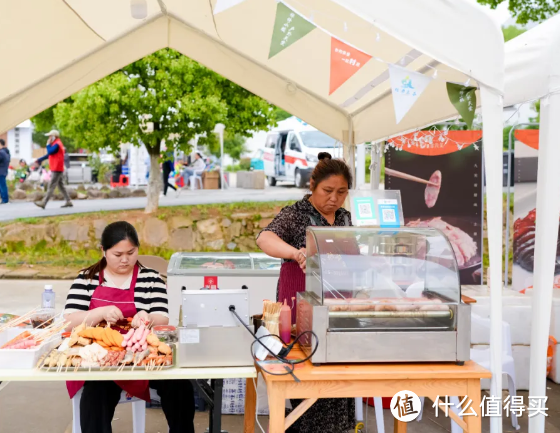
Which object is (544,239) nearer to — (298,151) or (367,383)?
(367,383)

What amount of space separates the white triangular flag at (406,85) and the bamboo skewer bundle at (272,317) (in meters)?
0.99

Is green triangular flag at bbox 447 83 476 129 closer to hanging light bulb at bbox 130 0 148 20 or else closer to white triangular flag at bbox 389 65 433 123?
white triangular flag at bbox 389 65 433 123

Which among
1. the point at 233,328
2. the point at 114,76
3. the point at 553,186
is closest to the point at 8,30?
the point at 233,328

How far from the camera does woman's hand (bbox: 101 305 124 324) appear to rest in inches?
121

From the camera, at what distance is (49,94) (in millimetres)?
4762

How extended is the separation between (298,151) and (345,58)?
13727 mm

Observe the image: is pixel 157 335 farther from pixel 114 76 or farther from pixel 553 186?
pixel 114 76

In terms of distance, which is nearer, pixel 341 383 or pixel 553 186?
pixel 341 383

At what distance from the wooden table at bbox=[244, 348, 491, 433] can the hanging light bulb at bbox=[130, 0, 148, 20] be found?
9.38 feet

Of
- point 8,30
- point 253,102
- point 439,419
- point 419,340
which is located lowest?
point 439,419

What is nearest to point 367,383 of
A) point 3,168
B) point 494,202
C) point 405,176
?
point 494,202

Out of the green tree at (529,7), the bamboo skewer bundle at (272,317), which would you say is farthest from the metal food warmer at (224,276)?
the green tree at (529,7)

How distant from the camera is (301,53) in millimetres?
4336

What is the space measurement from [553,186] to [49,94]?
3649 millimetres
